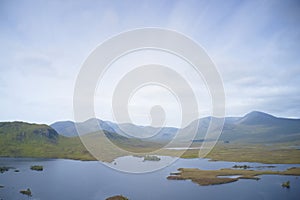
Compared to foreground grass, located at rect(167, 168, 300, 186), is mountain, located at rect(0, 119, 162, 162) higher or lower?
higher

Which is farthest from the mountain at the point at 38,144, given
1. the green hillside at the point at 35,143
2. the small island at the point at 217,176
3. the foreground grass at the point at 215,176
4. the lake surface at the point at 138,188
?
the small island at the point at 217,176

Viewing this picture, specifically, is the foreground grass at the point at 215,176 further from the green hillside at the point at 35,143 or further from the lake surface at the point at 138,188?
the green hillside at the point at 35,143

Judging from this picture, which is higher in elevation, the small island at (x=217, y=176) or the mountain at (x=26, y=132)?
the mountain at (x=26, y=132)

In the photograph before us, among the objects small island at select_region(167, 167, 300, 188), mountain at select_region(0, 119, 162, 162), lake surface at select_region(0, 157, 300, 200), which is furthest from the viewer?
mountain at select_region(0, 119, 162, 162)

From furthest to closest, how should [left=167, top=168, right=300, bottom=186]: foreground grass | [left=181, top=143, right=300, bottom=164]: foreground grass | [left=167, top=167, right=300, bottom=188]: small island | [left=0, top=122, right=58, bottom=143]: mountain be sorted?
[left=0, top=122, right=58, bottom=143]: mountain → [left=181, top=143, right=300, bottom=164]: foreground grass → [left=167, top=167, right=300, bottom=188]: small island → [left=167, top=168, right=300, bottom=186]: foreground grass

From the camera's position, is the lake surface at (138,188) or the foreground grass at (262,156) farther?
the foreground grass at (262,156)

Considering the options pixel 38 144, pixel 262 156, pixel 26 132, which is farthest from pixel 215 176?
pixel 26 132

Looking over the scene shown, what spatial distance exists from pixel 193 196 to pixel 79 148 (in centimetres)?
12580

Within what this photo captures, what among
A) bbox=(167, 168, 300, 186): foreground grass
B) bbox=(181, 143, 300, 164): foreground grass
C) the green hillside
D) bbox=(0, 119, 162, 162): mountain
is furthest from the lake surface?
the green hillside

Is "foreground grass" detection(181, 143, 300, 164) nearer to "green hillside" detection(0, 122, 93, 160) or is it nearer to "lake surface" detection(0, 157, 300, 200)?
"lake surface" detection(0, 157, 300, 200)

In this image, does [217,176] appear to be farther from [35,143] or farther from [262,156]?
[35,143]

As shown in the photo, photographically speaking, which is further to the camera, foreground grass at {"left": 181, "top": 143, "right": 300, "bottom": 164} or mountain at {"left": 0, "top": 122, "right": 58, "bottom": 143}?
mountain at {"left": 0, "top": 122, "right": 58, "bottom": 143}

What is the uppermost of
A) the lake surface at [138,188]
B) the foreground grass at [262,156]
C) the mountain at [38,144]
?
the mountain at [38,144]

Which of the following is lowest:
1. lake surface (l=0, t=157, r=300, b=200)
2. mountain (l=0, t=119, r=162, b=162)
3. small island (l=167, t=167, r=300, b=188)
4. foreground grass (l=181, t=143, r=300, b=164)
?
lake surface (l=0, t=157, r=300, b=200)
